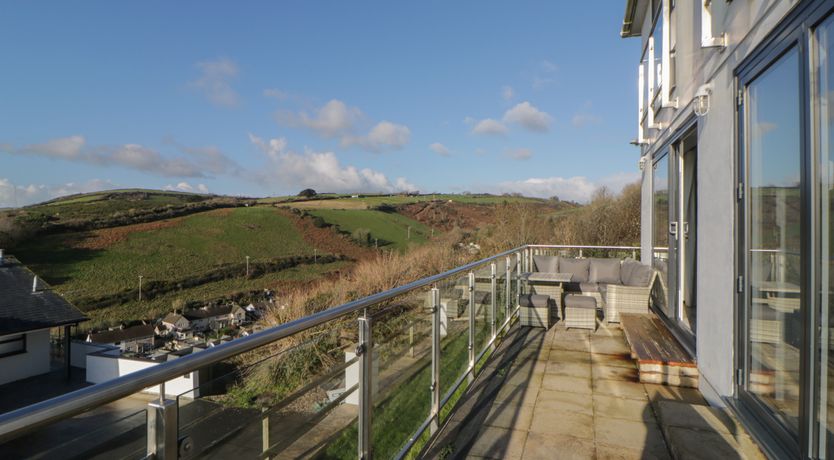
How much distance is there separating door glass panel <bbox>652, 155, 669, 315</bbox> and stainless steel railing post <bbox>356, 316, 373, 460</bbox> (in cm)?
482

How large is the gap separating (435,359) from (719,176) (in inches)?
96.7

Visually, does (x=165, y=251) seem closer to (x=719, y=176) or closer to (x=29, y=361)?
(x=29, y=361)

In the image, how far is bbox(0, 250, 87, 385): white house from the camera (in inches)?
1005

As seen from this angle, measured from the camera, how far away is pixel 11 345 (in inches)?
1011

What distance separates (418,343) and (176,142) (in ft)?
239

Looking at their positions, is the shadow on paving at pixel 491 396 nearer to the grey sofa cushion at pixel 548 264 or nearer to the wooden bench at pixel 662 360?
the wooden bench at pixel 662 360

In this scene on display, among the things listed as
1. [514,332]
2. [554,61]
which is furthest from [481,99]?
[514,332]

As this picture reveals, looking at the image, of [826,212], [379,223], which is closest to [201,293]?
[379,223]

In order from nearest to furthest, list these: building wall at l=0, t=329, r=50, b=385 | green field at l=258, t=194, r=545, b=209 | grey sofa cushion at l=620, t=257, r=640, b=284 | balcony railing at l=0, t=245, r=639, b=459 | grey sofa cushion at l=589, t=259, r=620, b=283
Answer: balcony railing at l=0, t=245, r=639, b=459 < grey sofa cushion at l=620, t=257, r=640, b=284 < grey sofa cushion at l=589, t=259, r=620, b=283 < building wall at l=0, t=329, r=50, b=385 < green field at l=258, t=194, r=545, b=209

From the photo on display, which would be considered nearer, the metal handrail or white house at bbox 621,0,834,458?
the metal handrail

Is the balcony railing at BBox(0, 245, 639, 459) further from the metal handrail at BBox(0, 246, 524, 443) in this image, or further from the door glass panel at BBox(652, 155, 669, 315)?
the door glass panel at BBox(652, 155, 669, 315)

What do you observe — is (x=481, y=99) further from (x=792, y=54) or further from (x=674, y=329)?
(x=792, y=54)

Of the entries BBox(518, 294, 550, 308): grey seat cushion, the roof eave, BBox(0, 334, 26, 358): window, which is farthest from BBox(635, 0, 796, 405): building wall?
BBox(0, 334, 26, 358): window

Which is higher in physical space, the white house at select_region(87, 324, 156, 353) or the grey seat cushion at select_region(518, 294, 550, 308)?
the grey seat cushion at select_region(518, 294, 550, 308)
